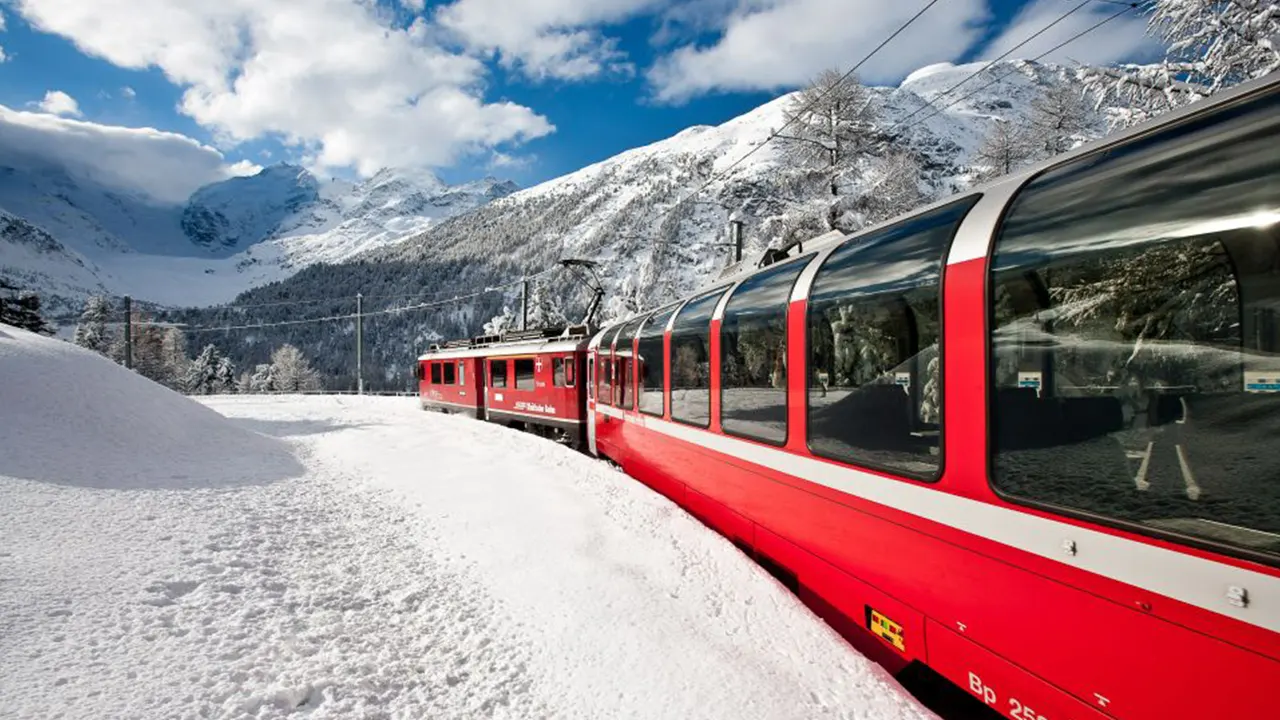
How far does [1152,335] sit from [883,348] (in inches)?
54.9

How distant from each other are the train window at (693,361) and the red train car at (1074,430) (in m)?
1.96

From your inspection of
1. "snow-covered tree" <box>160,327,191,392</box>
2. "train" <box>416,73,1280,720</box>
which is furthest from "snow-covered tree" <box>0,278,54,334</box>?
"train" <box>416,73,1280,720</box>

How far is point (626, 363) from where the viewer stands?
356 inches

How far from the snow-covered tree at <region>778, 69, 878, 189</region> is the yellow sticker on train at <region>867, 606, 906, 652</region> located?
16.2 m

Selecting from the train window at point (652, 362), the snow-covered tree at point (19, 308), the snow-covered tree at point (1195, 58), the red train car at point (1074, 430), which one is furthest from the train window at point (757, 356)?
Result: the snow-covered tree at point (19, 308)

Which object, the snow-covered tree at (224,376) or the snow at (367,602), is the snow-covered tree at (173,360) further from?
the snow at (367,602)

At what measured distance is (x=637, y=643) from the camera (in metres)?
3.51

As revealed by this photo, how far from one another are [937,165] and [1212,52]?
203 metres

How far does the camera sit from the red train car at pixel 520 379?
1393 centimetres

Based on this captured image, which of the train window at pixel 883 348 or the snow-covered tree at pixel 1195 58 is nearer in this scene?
the train window at pixel 883 348

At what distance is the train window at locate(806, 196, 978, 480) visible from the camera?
302cm

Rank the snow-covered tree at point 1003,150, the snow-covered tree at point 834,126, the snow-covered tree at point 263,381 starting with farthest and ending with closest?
the snow-covered tree at point 263,381 → the snow-covered tree at point 1003,150 → the snow-covered tree at point 834,126

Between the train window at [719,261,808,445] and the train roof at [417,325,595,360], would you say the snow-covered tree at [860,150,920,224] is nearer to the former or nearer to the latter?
the train roof at [417,325,595,360]

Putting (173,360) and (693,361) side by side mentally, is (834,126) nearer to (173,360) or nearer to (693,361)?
(693,361)
